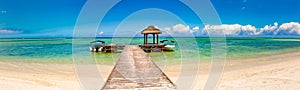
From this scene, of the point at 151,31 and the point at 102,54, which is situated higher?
the point at 151,31

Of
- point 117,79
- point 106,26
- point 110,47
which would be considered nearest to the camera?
point 117,79

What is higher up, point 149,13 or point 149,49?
point 149,13

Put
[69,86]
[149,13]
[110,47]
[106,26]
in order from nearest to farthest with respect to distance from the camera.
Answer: [69,86] < [149,13] < [110,47] < [106,26]

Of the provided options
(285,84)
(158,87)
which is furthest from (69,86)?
(285,84)

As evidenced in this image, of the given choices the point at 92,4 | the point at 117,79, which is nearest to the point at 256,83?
the point at 117,79

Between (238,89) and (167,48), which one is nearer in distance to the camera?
(238,89)

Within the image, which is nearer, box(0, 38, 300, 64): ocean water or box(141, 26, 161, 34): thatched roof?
box(0, 38, 300, 64): ocean water

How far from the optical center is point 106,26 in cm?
2691

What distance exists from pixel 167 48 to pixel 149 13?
36.9ft

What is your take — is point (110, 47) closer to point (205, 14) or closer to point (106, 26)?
point (106, 26)

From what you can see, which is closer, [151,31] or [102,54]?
[151,31]

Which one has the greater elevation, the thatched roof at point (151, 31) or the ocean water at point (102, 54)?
the thatched roof at point (151, 31)

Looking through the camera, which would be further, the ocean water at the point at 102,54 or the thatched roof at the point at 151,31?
the thatched roof at the point at 151,31

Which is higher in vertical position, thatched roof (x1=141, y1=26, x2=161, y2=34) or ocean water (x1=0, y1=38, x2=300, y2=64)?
thatched roof (x1=141, y1=26, x2=161, y2=34)
